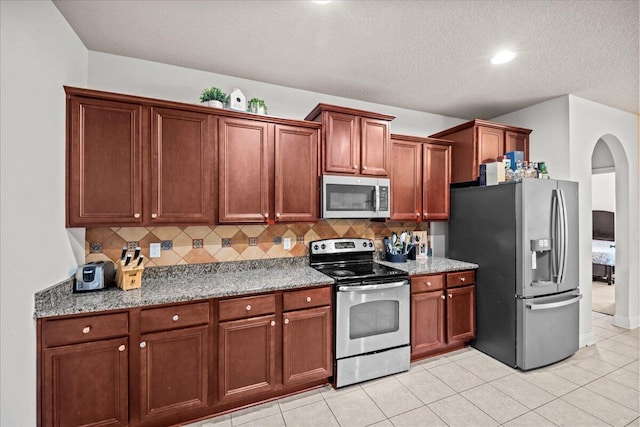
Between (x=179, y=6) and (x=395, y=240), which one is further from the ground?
(x=179, y=6)

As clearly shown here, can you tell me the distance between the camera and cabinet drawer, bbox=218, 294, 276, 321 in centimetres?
203

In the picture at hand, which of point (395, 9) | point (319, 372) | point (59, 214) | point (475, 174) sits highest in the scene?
point (395, 9)

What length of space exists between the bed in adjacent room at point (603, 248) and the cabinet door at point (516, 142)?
10.2 ft

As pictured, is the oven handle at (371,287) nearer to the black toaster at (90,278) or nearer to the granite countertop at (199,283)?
the granite countertop at (199,283)

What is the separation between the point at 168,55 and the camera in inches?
93.4

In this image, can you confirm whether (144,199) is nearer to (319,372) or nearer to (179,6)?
(179,6)

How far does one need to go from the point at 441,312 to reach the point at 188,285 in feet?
7.74

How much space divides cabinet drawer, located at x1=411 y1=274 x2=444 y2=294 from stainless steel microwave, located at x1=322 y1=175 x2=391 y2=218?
0.69m

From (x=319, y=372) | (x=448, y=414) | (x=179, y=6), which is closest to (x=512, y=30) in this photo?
(x=179, y=6)

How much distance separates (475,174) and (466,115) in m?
1.15

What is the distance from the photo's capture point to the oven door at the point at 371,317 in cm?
236

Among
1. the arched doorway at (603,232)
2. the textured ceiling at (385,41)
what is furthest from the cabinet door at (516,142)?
the arched doorway at (603,232)

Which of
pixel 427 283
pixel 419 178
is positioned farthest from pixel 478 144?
pixel 427 283

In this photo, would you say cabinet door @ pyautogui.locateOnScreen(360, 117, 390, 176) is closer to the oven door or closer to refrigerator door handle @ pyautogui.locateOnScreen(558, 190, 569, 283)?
the oven door
